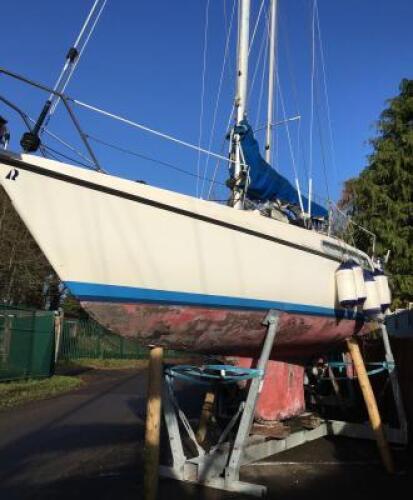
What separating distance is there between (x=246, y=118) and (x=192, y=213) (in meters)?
2.76

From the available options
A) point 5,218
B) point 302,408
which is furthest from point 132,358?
point 302,408

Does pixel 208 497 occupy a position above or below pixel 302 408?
below

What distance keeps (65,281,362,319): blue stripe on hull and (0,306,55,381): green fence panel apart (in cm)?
913

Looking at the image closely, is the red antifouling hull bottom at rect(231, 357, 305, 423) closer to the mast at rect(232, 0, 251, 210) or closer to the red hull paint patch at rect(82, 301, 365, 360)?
the red hull paint patch at rect(82, 301, 365, 360)

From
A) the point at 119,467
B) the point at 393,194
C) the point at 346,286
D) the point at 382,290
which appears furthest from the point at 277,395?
the point at 393,194

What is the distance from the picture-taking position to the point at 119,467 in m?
6.60

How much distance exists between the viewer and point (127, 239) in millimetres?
5312

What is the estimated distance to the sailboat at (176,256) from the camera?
5.03 meters

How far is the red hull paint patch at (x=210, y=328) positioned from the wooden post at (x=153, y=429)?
0.29 meters

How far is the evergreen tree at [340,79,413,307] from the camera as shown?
590 inches

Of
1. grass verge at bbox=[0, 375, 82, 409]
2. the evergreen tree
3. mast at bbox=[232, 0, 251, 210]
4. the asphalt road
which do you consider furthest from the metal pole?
the evergreen tree

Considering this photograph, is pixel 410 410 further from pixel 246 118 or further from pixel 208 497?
pixel 246 118

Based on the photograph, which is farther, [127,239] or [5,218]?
[5,218]

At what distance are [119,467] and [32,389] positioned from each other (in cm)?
733
